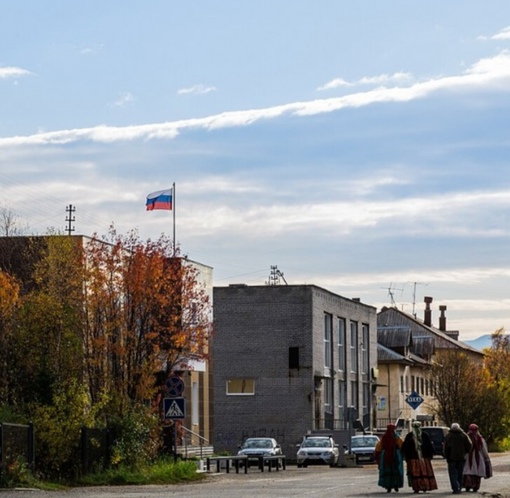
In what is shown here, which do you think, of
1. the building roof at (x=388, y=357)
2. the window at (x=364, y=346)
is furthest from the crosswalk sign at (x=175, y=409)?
the building roof at (x=388, y=357)

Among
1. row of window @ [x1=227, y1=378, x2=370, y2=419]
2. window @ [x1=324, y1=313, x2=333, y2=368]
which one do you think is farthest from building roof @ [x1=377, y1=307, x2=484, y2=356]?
window @ [x1=324, y1=313, x2=333, y2=368]

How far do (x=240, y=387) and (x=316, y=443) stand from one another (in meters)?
15.6

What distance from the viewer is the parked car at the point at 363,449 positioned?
62.0m

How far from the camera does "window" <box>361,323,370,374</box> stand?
86.0 meters

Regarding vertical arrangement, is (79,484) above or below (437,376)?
below

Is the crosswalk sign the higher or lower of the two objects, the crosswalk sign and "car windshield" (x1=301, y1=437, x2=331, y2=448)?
the higher

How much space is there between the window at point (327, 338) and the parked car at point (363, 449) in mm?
14116

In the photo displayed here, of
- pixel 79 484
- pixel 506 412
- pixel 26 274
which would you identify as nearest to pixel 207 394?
pixel 26 274

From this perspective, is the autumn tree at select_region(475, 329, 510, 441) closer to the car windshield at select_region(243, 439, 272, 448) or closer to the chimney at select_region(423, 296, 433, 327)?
the car windshield at select_region(243, 439, 272, 448)

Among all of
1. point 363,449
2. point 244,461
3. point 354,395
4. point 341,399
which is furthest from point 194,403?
point 354,395

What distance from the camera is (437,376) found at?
92750mm

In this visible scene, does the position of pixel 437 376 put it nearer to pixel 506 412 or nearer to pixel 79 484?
pixel 506 412

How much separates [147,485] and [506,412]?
5822 cm

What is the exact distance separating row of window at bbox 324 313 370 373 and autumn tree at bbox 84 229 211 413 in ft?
113
